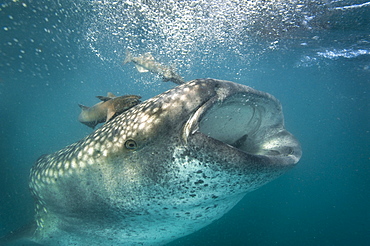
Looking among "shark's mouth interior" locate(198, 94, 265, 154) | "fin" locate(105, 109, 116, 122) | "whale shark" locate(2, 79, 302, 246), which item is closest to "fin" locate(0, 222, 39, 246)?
"whale shark" locate(2, 79, 302, 246)

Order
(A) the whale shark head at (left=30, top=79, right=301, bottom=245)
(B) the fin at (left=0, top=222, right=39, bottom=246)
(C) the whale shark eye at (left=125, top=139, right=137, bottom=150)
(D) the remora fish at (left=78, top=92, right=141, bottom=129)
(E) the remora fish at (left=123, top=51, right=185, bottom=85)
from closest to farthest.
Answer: (A) the whale shark head at (left=30, top=79, right=301, bottom=245)
(C) the whale shark eye at (left=125, top=139, right=137, bottom=150)
(D) the remora fish at (left=78, top=92, right=141, bottom=129)
(B) the fin at (left=0, top=222, right=39, bottom=246)
(E) the remora fish at (left=123, top=51, right=185, bottom=85)

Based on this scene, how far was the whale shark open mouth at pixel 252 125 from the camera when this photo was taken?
2.02 m

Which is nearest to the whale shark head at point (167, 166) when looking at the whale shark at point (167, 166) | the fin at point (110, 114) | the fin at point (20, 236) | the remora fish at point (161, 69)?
the whale shark at point (167, 166)

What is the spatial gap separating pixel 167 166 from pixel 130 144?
407 mm

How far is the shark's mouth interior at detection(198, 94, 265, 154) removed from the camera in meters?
2.00

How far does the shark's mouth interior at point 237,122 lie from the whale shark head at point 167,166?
13 millimetres

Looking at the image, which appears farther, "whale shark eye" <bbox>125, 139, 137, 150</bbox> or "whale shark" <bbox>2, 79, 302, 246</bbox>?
"whale shark eye" <bbox>125, 139, 137, 150</bbox>

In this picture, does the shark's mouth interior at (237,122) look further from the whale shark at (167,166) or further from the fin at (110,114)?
the fin at (110,114)

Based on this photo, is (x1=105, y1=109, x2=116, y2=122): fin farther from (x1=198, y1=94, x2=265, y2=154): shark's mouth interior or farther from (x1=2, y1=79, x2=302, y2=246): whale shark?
(x1=198, y1=94, x2=265, y2=154): shark's mouth interior

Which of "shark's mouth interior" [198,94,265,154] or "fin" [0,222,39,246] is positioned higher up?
"shark's mouth interior" [198,94,265,154]

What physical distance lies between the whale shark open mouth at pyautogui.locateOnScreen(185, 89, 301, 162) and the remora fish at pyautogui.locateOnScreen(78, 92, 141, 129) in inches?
36.7

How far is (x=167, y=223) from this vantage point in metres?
2.37

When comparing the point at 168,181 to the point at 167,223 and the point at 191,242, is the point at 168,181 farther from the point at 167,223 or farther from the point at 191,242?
the point at 191,242

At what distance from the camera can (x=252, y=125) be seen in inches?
96.3
